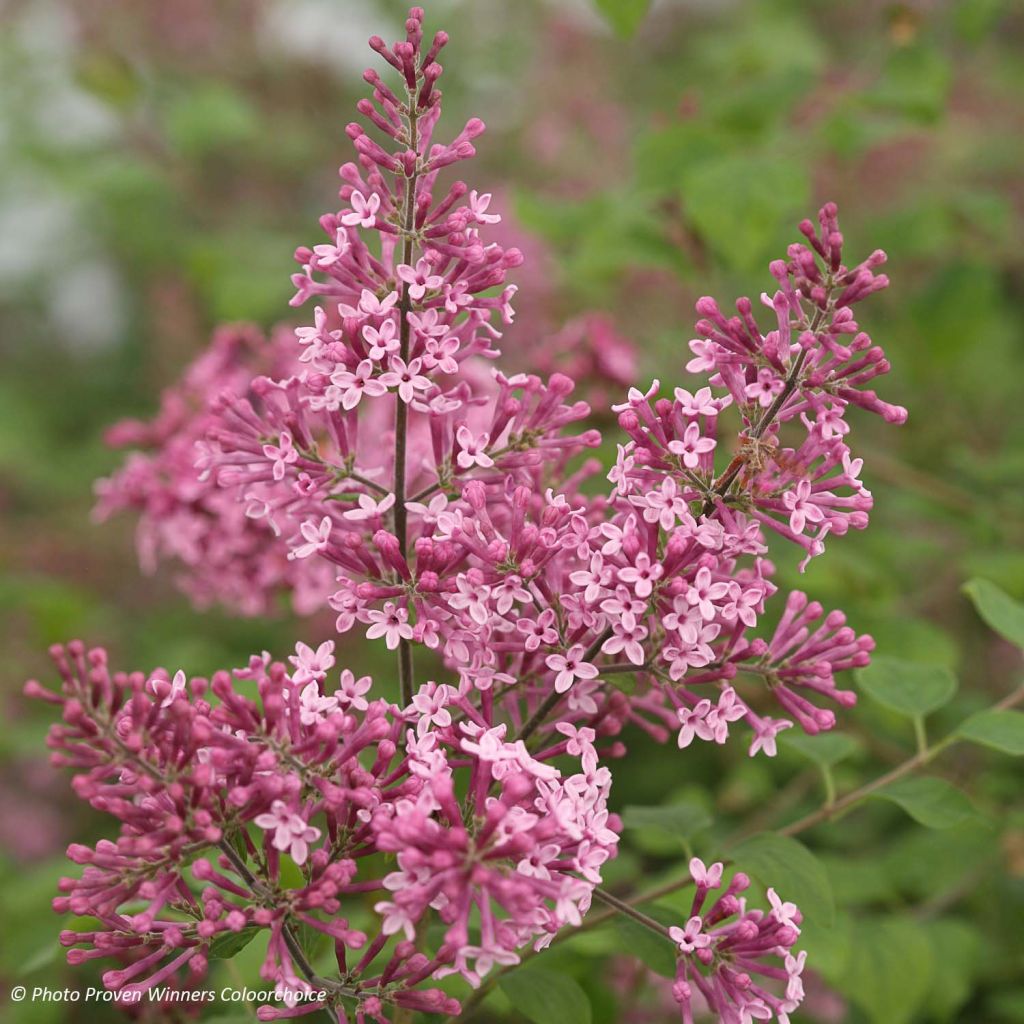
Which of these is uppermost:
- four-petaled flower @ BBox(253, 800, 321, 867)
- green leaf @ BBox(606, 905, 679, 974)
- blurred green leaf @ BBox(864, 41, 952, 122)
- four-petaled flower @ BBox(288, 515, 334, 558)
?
blurred green leaf @ BBox(864, 41, 952, 122)

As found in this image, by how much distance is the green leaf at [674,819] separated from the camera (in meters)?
1.81

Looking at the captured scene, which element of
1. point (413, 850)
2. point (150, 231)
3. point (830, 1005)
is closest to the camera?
point (413, 850)

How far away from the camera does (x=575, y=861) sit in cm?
126

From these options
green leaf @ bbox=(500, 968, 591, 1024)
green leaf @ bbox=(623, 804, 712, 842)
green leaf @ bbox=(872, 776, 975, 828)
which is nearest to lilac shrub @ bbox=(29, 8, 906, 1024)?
green leaf @ bbox=(500, 968, 591, 1024)

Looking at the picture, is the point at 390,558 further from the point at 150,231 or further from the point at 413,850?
the point at 150,231

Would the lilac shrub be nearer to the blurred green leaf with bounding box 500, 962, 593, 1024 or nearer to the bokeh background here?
the blurred green leaf with bounding box 500, 962, 593, 1024

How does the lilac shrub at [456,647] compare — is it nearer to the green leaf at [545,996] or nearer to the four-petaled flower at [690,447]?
the four-petaled flower at [690,447]

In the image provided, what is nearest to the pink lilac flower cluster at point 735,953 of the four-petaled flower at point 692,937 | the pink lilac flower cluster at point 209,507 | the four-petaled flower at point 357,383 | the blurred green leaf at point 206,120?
the four-petaled flower at point 692,937

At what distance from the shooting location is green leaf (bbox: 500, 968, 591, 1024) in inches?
58.3

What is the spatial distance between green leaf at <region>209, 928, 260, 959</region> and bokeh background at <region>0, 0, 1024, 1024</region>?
0.41m

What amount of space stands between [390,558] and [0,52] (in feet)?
16.3

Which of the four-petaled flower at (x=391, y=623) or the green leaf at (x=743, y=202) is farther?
the green leaf at (x=743, y=202)

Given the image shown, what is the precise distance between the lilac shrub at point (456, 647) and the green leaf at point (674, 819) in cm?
25

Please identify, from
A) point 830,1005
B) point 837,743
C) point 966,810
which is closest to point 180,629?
point 830,1005
